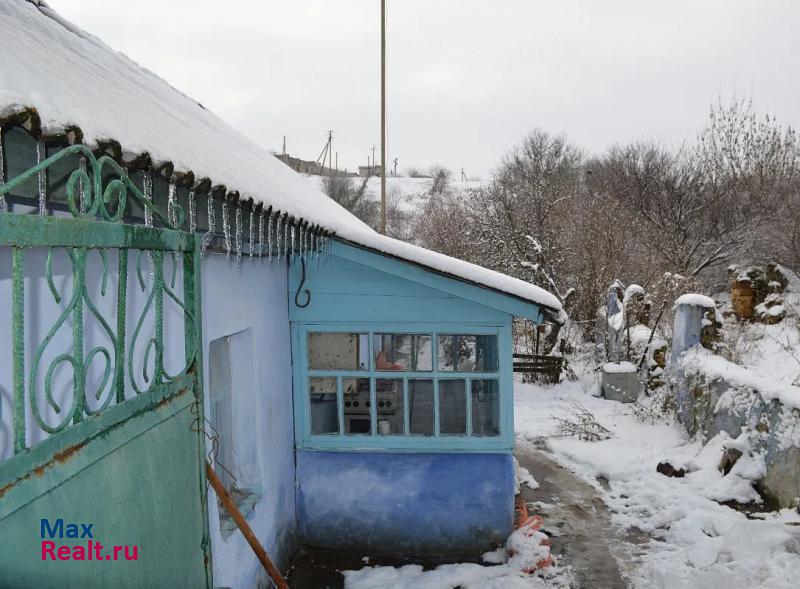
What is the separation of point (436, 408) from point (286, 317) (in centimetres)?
173

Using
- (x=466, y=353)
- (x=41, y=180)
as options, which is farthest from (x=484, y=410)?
(x=41, y=180)

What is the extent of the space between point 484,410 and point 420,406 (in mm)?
638

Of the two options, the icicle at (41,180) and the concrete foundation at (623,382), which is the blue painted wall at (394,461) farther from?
the concrete foundation at (623,382)

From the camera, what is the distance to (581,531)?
6.04 metres

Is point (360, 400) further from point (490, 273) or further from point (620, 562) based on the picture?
point (620, 562)

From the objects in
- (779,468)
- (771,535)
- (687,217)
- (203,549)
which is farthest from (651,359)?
(687,217)

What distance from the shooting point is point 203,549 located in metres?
2.28

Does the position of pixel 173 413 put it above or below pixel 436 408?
above

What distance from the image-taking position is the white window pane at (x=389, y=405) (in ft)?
18.3

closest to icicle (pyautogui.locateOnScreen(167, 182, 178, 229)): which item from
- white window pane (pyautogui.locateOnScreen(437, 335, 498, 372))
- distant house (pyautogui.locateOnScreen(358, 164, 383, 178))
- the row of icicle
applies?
the row of icicle

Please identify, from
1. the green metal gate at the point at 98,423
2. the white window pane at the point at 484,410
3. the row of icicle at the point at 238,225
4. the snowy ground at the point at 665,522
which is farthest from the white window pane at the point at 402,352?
the green metal gate at the point at 98,423

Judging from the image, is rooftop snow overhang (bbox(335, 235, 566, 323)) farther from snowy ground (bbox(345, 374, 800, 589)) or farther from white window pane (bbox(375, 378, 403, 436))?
snowy ground (bbox(345, 374, 800, 589))

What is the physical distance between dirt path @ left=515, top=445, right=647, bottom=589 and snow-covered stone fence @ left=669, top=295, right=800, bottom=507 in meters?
1.69

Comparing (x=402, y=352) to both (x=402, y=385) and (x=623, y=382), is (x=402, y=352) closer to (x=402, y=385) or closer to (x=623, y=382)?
(x=402, y=385)
